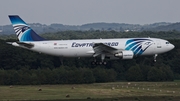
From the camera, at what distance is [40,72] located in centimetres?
10900

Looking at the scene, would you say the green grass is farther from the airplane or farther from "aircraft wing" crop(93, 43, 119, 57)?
the airplane

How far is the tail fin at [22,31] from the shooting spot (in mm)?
103250

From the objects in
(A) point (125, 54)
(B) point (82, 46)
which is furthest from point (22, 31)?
(A) point (125, 54)

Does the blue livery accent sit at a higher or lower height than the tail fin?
lower

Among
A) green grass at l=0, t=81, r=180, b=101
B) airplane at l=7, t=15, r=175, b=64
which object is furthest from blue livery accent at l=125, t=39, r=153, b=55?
green grass at l=0, t=81, r=180, b=101

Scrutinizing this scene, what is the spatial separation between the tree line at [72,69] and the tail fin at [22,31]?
7161 millimetres

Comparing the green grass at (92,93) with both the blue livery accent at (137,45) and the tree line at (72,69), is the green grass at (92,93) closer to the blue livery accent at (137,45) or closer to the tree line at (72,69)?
the blue livery accent at (137,45)

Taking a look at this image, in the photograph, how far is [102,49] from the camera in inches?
3957

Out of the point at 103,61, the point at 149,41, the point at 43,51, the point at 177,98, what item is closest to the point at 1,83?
the point at 43,51

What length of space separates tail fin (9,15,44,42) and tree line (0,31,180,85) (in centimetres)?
716

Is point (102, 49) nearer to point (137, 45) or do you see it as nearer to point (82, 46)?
point (82, 46)

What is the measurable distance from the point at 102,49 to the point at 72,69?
15.0 metres

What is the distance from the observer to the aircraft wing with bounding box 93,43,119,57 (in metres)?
98.8

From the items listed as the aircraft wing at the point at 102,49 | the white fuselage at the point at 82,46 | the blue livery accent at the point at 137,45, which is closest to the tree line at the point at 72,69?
the white fuselage at the point at 82,46
